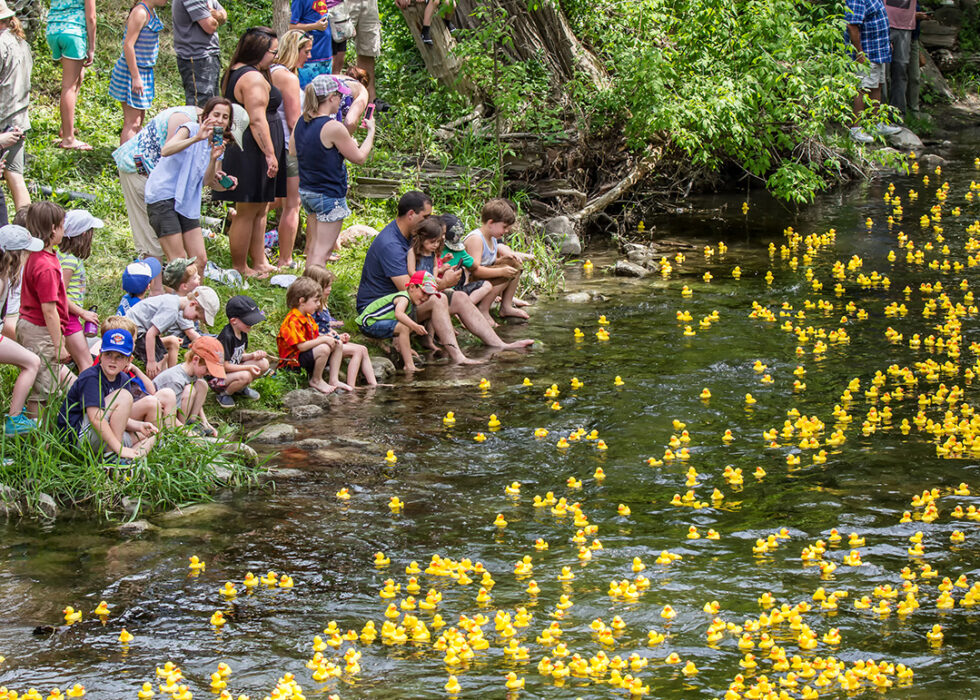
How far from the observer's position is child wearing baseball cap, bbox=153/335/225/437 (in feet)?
25.9

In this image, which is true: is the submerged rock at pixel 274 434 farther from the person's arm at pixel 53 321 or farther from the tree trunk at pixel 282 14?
the tree trunk at pixel 282 14

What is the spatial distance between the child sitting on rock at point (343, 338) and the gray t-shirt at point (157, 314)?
1.46 metres

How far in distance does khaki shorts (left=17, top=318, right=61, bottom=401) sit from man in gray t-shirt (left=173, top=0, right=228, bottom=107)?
4.96 metres

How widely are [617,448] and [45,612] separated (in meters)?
4.12

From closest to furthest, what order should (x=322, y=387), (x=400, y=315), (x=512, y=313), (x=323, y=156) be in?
(x=322, y=387) → (x=400, y=315) → (x=323, y=156) → (x=512, y=313)

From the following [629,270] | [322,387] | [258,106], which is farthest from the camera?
[629,270]

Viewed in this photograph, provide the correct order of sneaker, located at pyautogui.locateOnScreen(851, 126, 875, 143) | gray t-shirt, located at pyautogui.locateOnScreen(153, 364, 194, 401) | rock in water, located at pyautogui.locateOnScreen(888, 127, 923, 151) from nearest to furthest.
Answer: gray t-shirt, located at pyautogui.locateOnScreen(153, 364, 194, 401) → sneaker, located at pyautogui.locateOnScreen(851, 126, 875, 143) → rock in water, located at pyautogui.locateOnScreen(888, 127, 923, 151)

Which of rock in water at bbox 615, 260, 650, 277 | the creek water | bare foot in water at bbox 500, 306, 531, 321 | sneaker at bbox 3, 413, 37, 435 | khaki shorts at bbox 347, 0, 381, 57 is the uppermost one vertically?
khaki shorts at bbox 347, 0, 381, 57

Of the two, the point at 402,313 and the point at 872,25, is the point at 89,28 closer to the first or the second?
the point at 402,313

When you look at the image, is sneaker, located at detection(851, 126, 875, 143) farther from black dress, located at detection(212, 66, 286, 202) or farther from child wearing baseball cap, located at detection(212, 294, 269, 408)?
child wearing baseball cap, located at detection(212, 294, 269, 408)

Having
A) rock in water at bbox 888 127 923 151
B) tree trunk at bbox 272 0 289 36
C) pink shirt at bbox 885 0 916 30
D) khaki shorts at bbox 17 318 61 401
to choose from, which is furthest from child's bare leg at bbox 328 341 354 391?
pink shirt at bbox 885 0 916 30

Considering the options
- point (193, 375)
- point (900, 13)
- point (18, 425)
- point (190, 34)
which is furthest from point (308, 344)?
point (900, 13)

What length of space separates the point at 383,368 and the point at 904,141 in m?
12.4

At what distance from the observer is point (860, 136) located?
1582 centimetres
